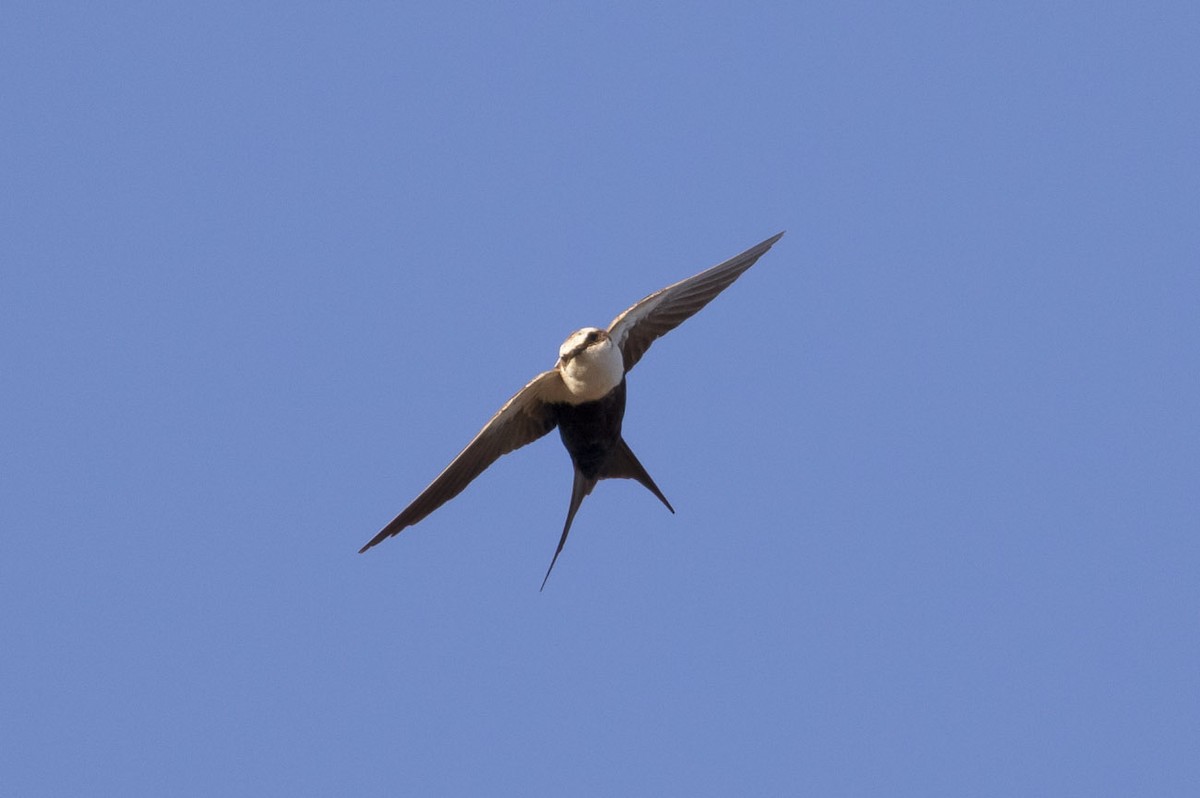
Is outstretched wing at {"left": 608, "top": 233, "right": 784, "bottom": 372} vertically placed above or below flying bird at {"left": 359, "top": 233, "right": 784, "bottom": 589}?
above

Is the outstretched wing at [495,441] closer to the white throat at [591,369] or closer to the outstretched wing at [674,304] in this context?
the white throat at [591,369]

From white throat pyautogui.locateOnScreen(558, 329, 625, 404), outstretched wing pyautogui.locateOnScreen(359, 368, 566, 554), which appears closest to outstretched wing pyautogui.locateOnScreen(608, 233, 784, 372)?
white throat pyautogui.locateOnScreen(558, 329, 625, 404)

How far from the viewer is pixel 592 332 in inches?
265

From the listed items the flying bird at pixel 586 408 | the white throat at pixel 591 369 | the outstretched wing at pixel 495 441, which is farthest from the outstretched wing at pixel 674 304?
the outstretched wing at pixel 495 441

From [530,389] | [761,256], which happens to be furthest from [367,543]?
[761,256]

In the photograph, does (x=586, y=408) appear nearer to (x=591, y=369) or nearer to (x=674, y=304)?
(x=591, y=369)

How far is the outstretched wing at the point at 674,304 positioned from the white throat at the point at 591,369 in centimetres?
28

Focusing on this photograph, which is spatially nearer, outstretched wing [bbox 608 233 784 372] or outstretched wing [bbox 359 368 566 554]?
outstretched wing [bbox 359 368 566 554]

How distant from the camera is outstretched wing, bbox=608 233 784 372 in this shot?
7.19 meters

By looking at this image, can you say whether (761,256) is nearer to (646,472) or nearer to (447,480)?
(646,472)

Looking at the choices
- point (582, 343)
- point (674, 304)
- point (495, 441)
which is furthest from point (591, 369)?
point (674, 304)

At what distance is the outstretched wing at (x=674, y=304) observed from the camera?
283 inches

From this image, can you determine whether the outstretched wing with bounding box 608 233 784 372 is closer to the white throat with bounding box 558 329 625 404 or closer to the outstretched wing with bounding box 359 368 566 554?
the white throat with bounding box 558 329 625 404

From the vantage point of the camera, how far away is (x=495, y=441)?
7031mm
